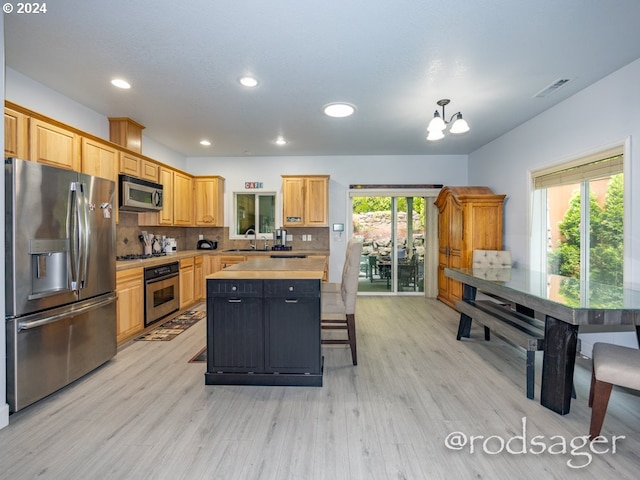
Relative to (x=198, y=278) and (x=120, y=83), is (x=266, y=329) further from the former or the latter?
(x=198, y=278)

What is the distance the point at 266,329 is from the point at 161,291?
7.28 feet

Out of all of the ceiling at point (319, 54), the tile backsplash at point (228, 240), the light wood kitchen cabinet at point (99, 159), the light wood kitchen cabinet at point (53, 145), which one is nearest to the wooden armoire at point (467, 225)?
the ceiling at point (319, 54)

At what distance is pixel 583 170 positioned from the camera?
130 inches

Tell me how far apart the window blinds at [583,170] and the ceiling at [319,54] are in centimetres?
72

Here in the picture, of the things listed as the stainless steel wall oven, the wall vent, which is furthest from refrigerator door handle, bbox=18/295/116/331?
the wall vent

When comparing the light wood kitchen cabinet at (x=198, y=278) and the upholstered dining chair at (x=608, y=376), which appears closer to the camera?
the upholstered dining chair at (x=608, y=376)

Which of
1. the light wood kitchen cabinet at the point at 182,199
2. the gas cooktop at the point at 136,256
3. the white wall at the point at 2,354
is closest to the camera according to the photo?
the white wall at the point at 2,354

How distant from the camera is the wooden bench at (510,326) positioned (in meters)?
2.29

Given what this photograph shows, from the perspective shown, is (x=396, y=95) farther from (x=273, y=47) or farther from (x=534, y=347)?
(x=534, y=347)

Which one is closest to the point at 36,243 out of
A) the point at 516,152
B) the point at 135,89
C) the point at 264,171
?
the point at 135,89

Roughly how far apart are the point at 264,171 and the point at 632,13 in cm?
494

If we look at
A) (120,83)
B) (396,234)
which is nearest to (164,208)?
(120,83)

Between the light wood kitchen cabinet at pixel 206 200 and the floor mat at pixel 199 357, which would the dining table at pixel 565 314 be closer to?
the floor mat at pixel 199 357

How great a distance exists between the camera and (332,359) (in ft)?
9.91
